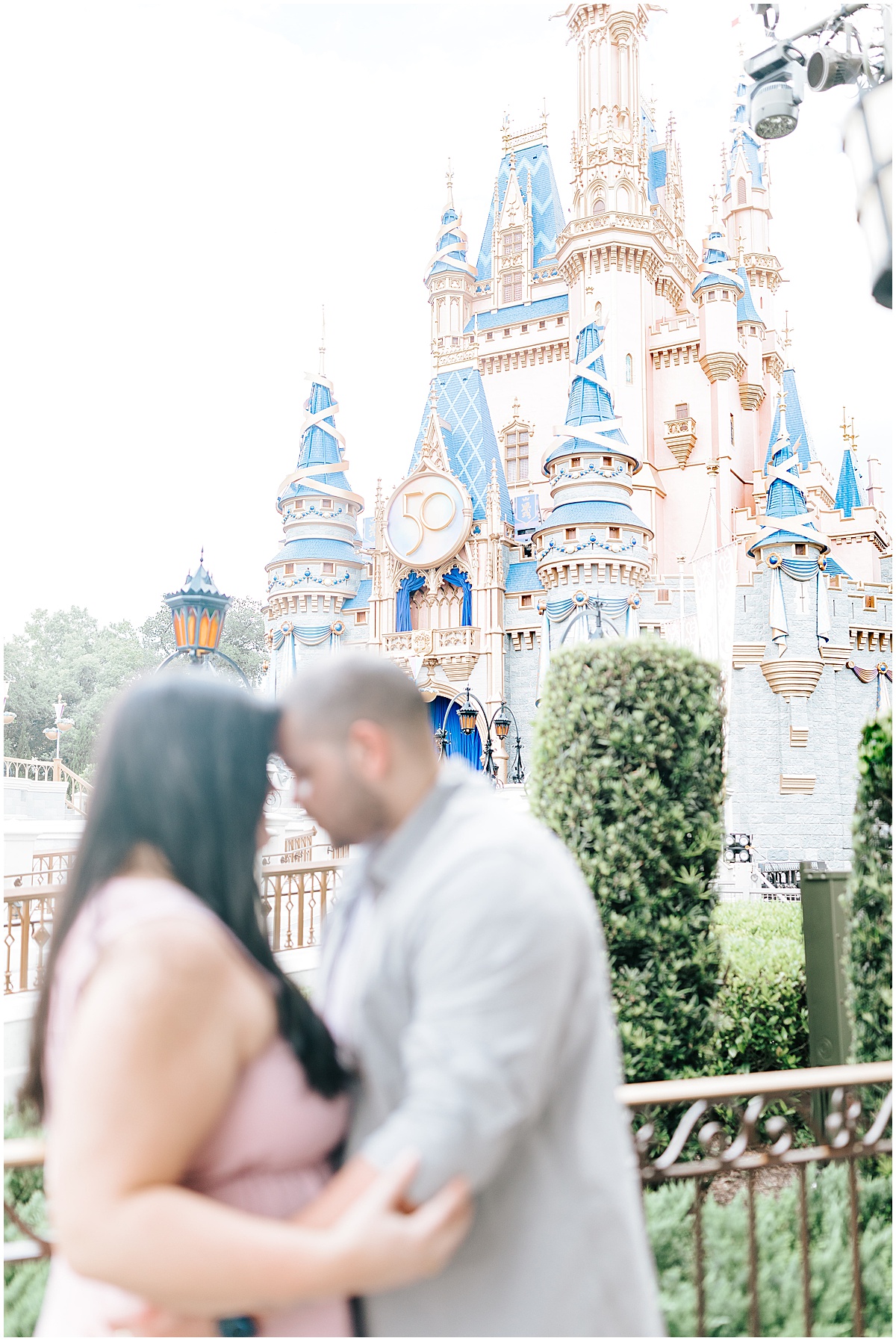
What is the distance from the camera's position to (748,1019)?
5535mm

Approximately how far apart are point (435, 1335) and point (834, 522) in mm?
36374

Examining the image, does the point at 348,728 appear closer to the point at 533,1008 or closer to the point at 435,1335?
the point at 533,1008

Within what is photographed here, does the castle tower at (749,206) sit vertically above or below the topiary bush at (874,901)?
above

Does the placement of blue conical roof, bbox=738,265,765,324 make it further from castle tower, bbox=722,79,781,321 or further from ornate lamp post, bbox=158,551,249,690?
ornate lamp post, bbox=158,551,249,690

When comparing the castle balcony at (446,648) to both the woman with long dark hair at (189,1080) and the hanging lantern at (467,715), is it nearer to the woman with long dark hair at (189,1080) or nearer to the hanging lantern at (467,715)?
the hanging lantern at (467,715)

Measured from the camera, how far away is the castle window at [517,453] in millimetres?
29484

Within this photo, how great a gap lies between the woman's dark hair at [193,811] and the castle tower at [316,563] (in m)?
23.9

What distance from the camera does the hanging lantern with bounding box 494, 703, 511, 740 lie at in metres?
21.7

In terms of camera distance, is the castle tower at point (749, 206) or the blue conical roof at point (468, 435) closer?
the blue conical roof at point (468, 435)

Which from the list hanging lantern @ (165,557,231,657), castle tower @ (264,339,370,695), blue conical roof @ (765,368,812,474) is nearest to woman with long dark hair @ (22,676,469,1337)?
hanging lantern @ (165,557,231,657)

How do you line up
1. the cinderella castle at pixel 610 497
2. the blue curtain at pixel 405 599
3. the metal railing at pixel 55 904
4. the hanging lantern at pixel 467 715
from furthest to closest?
1. the blue curtain at pixel 405 599
2. the cinderella castle at pixel 610 497
3. the hanging lantern at pixel 467 715
4. the metal railing at pixel 55 904

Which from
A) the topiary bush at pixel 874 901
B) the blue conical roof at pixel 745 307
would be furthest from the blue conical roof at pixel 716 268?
the topiary bush at pixel 874 901

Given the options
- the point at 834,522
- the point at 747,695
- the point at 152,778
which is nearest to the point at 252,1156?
the point at 152,778

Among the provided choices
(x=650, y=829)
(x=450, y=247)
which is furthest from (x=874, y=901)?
(x=450, y=247)
